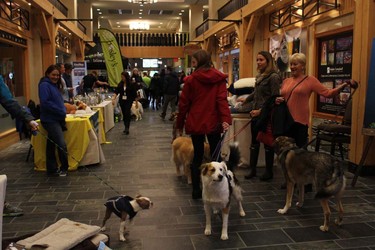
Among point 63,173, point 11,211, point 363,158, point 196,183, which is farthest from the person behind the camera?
point 63,173

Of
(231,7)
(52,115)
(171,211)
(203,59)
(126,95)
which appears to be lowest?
(171,211)

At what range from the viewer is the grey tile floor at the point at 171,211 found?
326cm

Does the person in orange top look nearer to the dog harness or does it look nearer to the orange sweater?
the orange sweater

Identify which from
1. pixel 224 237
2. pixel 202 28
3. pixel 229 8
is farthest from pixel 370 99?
pixel 202 28

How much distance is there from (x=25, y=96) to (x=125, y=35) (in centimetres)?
1577

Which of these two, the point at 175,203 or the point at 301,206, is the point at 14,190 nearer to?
the point at 175,203

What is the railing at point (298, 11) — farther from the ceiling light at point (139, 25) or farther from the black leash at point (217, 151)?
the ceiling light at point (139, 25)

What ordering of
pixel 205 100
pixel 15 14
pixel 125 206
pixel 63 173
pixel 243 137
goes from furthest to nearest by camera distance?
1. pixel 15 14
2. pixel 243 137
3. pixel 63 173
4. pixel 205 100
5. pixel 125 206

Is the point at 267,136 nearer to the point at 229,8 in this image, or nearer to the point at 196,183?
the point at 196,183

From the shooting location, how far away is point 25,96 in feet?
32.3

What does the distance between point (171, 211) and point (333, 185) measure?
158 centimetres

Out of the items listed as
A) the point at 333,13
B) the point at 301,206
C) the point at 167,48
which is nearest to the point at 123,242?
the point at 301,206

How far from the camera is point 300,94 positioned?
4.38 m

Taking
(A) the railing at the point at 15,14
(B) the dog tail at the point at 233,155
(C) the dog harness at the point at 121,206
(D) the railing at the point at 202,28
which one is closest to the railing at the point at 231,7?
(D) the railing at the point at 202,28
